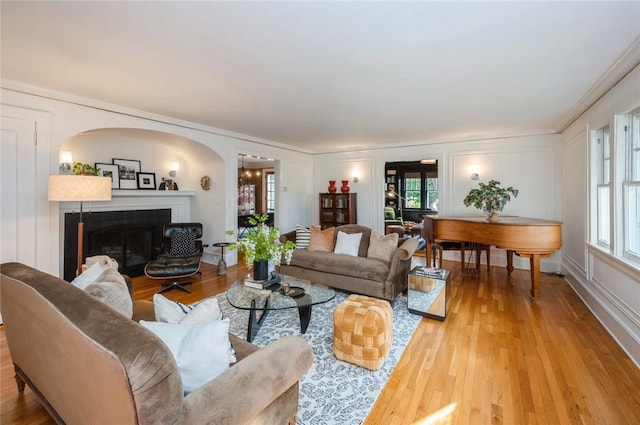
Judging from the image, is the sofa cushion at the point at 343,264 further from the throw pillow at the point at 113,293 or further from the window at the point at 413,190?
the window at the point at 413,190

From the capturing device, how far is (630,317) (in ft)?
8.25

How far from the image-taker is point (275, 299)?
2.60m

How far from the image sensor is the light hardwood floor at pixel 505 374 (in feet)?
5.84

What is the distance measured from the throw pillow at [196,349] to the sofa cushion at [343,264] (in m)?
2.39

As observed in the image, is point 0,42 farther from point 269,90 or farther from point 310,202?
point 310,202

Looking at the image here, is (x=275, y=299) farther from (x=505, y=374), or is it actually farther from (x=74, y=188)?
(x=74, y=188)

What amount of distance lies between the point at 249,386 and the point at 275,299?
1.42m

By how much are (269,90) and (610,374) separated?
3920 millimetres

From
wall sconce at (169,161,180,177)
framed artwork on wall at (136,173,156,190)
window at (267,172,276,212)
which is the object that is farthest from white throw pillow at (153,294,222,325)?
window at (267,172,276,212)

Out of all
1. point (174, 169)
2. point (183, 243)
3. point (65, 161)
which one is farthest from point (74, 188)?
point (174, 169)

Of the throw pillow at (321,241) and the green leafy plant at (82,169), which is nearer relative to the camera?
the green leafy plant at (82,169)

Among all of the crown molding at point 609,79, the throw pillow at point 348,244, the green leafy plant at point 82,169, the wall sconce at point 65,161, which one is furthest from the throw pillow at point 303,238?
the crown molding at point 609,79

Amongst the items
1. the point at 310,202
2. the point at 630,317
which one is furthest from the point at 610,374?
the point at 310,202

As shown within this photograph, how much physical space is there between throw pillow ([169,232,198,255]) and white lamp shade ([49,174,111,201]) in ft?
6.10
